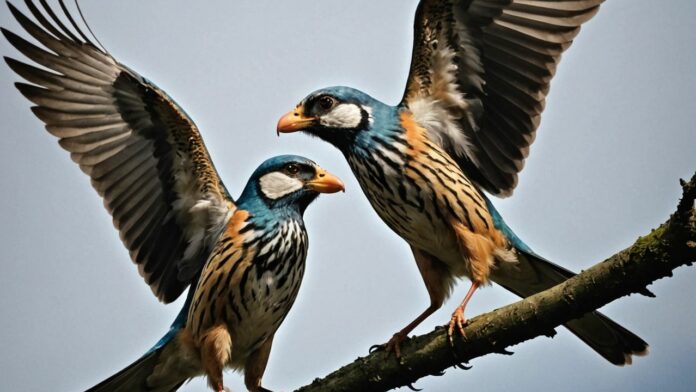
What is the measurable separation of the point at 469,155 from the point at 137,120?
3496mm

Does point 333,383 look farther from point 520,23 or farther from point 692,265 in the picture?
point 520,23

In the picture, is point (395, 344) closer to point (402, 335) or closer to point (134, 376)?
point (402, 335)

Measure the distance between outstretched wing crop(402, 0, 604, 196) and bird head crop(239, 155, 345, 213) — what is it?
3.70 ft

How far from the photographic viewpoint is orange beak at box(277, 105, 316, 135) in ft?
28.7

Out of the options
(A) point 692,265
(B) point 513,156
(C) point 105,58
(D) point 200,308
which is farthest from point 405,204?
(C) point 105,58

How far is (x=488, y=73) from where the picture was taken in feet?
29.5

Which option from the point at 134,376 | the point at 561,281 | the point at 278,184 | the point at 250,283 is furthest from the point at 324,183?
the point at 134,376

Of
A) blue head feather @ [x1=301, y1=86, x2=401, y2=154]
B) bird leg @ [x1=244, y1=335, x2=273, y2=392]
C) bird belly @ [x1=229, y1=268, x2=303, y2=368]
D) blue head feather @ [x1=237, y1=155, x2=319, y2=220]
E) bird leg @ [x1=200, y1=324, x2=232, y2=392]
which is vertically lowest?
bird leg @ [x1=244, y1=335, x2=273, y2=392]

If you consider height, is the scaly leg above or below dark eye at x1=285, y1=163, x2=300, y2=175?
below

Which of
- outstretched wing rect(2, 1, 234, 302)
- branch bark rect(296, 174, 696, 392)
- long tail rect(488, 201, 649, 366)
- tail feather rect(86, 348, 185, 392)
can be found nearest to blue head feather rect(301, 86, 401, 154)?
long tail rect(488, 201, 649, 366)

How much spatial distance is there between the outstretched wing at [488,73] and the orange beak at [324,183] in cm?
101

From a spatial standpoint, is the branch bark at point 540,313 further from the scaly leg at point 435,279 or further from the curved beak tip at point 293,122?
the curved beak tip at point 293,122

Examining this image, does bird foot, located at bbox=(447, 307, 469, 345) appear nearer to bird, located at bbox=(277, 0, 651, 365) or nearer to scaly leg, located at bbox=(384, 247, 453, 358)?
bird, located at bbox=(277, 0, 651, 365)

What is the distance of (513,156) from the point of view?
9031mm
